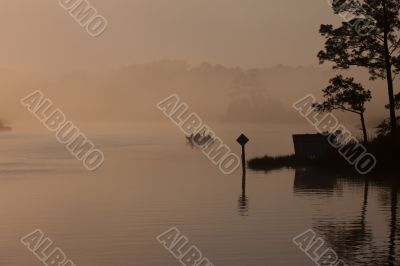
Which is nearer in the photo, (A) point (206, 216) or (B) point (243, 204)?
(A) point (206, 216)

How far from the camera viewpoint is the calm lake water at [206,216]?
20.5 metres

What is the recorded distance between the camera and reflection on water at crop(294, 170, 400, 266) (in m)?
19.8

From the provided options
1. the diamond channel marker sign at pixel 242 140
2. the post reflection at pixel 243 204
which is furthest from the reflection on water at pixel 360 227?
the diamond channel marker sign at pixel 242 140

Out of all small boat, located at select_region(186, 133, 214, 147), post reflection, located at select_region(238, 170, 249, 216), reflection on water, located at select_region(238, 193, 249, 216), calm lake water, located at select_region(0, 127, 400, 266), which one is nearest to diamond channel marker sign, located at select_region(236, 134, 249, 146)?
calm lake water, located at select_region(0, 127, 400, 266)

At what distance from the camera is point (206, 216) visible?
1097 inches

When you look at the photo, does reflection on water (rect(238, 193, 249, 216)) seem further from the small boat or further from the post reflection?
the small boat

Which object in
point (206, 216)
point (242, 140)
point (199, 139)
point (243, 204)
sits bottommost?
point (206, 216)

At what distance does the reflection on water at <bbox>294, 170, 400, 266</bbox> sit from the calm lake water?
0.03 m

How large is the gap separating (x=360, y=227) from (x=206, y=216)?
18.0ft

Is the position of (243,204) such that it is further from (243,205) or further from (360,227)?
(360,227)

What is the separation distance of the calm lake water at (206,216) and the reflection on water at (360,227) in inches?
1.1

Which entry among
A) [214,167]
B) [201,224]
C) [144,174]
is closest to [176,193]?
[201,224]

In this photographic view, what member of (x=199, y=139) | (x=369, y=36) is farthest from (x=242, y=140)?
(x=199, y=139)

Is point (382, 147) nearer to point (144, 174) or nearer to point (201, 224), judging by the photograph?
point (144, 174)
